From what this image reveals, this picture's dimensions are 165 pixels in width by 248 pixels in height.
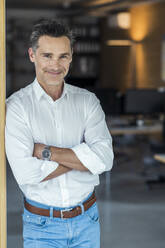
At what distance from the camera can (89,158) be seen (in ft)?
7.22

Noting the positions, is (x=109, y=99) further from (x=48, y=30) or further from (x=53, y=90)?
(x=48, y=30)

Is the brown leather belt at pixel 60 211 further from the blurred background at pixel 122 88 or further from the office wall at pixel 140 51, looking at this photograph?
the office wall at pixel 140 51

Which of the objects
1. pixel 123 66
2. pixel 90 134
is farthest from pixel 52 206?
pixel 123 66

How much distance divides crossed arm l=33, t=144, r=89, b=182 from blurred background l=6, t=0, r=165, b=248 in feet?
8.57

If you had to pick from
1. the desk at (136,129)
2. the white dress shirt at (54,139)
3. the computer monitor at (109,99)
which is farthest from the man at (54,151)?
the computer monitor at (109,99)

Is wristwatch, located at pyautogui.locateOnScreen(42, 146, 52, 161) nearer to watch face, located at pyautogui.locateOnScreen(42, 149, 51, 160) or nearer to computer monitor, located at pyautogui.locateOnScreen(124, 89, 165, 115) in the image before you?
watch face, located at pyautogui.locateOnScreen(42, 149, 51, 160)

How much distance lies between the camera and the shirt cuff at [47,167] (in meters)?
2.10

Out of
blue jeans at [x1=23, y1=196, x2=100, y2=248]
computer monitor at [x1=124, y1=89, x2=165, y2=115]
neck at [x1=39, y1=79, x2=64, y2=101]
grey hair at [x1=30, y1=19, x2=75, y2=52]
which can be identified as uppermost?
grey hair at [x1=30, y1=19, x2=75, y2=52]

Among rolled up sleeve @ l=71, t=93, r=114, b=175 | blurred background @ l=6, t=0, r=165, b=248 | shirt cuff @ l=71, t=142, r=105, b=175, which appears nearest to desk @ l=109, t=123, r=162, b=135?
blurred background @ l=6, t=0, r=165, b=248

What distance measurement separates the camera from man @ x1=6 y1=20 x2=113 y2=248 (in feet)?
6.92

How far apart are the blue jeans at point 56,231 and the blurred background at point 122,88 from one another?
2.48m

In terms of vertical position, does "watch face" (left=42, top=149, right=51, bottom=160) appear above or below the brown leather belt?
above

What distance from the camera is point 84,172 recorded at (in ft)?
7.25

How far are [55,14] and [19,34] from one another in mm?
1404
